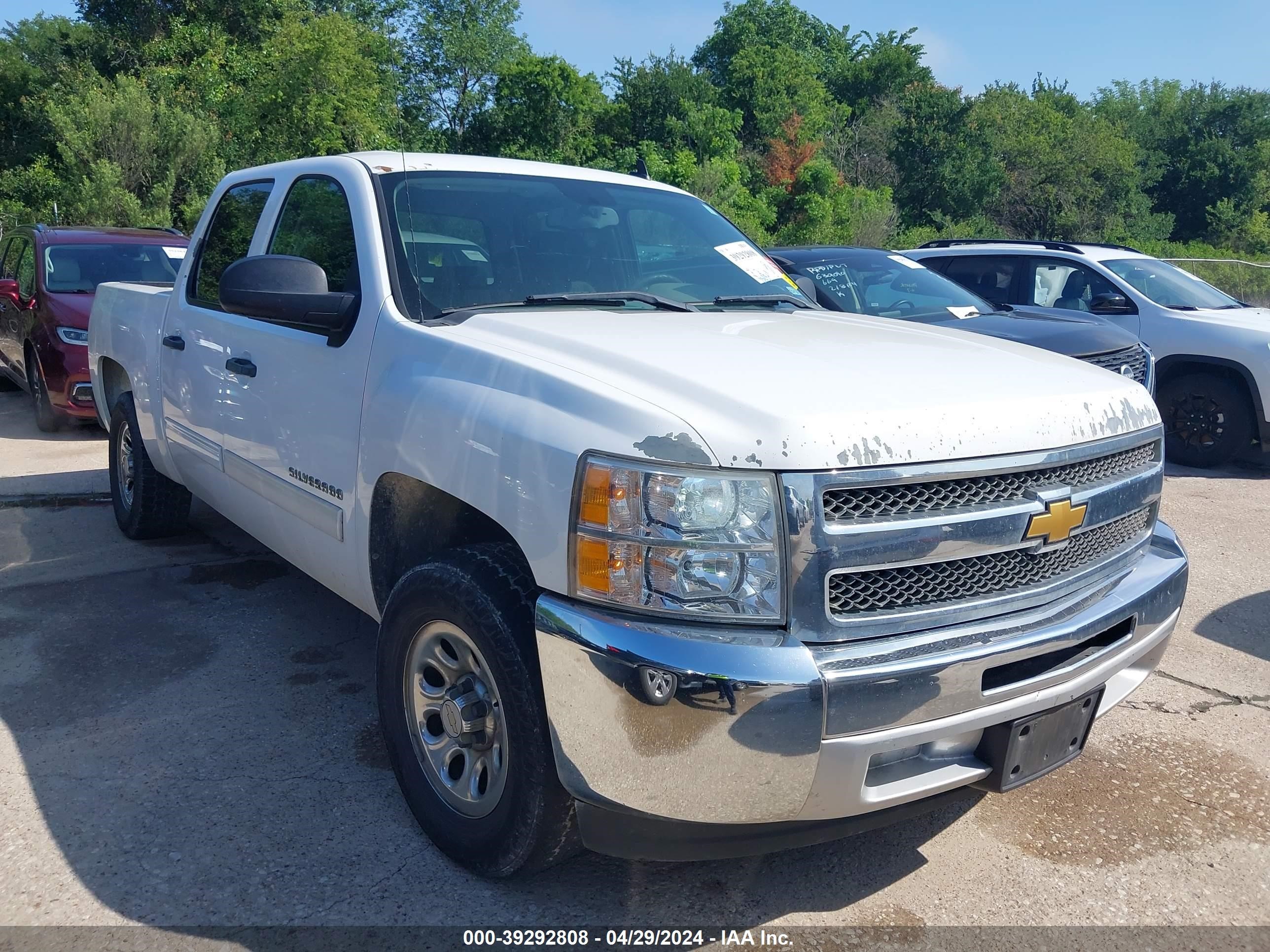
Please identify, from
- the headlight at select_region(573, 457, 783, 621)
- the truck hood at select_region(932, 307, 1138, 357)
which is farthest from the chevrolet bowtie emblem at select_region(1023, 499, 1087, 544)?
the truck hood at select_region(932, 307, 1138, 357)

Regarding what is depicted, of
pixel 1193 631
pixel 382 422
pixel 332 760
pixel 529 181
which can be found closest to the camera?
pixel 382 422

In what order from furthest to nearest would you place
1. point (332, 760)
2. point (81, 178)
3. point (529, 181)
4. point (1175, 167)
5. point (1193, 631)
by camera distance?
1. point (1175, 167)
2. point (81, 178)
3. point (1193, 631)
4. point (529, 181)
5. point (332, 760)

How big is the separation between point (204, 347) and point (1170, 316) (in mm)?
7443

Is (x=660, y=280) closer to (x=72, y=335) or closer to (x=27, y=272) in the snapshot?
(x=72, y=335)

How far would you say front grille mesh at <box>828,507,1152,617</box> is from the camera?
2.22 metres

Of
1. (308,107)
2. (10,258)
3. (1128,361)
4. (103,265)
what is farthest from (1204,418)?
(308,107)

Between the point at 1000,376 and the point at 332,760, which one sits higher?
the point at 1000,376

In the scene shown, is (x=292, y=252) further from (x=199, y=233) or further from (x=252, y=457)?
(x=199, y=233)

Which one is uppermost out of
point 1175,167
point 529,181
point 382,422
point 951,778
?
point 1175,167

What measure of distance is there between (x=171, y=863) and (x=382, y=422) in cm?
129

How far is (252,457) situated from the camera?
→ 377cm

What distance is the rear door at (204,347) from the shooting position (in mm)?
4109

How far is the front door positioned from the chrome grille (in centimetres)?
474

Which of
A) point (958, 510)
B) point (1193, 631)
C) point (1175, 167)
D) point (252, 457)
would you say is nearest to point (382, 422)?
point (252, 457)
